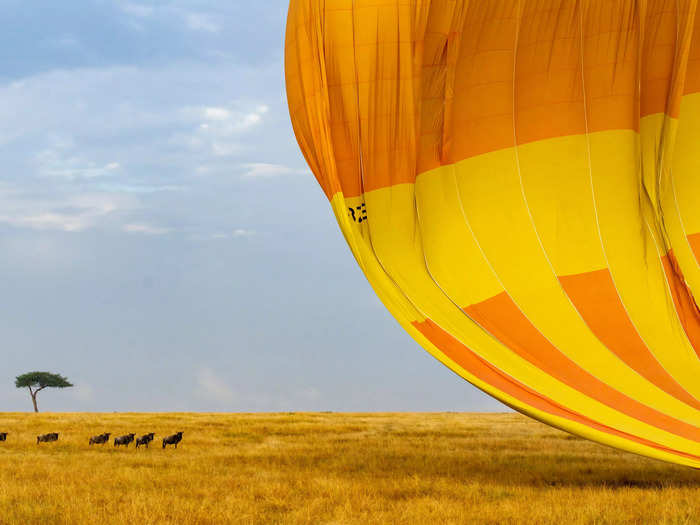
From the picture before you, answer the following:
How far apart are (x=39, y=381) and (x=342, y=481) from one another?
5855 cm

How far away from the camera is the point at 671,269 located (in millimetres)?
16219

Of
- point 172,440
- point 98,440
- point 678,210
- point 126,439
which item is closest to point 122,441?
point 126,439

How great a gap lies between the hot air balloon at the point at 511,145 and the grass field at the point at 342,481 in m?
3.41

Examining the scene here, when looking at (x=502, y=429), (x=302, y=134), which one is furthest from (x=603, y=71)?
(x=502, y=429)

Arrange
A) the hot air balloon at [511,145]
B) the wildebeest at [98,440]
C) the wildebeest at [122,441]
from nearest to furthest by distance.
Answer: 1. the hot air balloon at [511,145]
2. the wildebeest at [122,441]
3. the wildebeest at [98,440]

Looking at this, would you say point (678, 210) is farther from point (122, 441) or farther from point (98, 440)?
point (98, 440)

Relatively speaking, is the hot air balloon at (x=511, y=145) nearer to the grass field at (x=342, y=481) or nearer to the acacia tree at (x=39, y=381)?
the grass field at (x=342, y=481)

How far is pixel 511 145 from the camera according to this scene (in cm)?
1733

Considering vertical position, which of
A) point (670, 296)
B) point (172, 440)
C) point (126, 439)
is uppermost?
point (670, 296)

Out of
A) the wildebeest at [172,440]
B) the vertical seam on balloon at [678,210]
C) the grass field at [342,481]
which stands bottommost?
the grass field at [342,481]

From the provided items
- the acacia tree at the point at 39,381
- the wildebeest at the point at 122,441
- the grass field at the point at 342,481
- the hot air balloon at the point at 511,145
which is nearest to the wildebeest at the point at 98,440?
the grass field at the point at 342,481

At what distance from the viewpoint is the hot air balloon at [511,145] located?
53.5 ft

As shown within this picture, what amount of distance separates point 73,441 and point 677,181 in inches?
686

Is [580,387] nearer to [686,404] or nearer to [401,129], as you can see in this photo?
[686,404]
